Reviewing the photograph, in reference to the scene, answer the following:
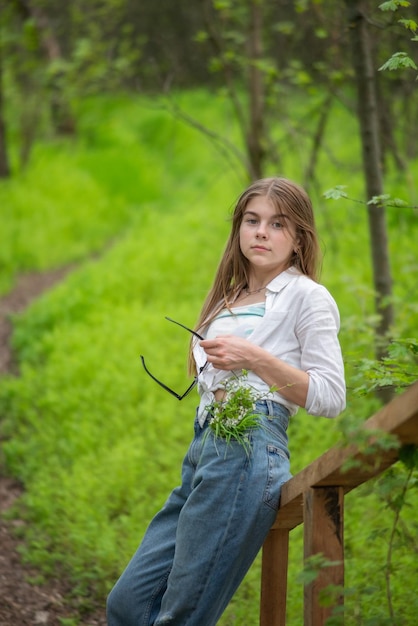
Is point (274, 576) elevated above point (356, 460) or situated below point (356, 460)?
below

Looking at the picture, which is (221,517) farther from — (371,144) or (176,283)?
(176,283)

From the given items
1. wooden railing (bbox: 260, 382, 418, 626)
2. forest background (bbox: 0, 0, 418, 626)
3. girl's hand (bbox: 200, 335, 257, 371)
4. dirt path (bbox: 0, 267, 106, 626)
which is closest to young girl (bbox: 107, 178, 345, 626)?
girl's hand (bbox: 200, 335, 257, 371)

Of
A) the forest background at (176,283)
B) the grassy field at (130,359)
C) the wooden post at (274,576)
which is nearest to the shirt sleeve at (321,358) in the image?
the grassy field at (130,359)

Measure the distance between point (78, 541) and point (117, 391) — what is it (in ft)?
5.41

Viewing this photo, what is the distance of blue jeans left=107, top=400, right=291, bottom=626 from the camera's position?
2.33 m

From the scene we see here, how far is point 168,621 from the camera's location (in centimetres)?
242

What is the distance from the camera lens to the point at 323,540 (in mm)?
2279

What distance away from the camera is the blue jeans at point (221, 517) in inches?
91.8

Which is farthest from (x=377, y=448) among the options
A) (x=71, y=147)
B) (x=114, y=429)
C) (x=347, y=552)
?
(x=71, y=147)

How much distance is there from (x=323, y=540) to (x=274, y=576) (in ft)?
1.64

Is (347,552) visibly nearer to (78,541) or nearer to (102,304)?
(78,541)

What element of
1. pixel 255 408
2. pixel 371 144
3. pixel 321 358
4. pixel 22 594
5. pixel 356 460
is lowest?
pixel 22 594

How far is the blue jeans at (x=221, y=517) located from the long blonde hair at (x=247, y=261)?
466 millimetres

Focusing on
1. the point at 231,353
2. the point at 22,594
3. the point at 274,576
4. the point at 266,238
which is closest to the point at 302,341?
the point at 231,353
